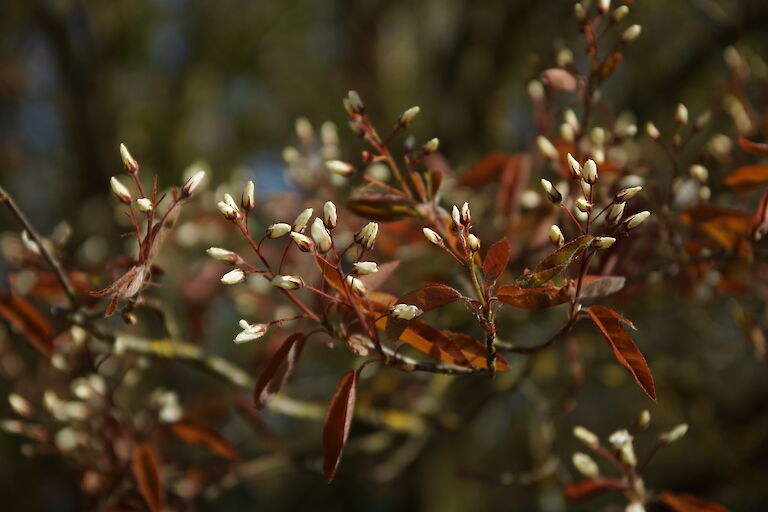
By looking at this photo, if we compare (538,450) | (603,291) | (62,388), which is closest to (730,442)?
(538,450)

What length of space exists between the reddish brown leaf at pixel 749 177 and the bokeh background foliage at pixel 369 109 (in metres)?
0.56

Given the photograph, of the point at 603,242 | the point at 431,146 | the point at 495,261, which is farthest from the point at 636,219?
the point at 431,146

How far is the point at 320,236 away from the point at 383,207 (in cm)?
21

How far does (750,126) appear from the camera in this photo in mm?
1508

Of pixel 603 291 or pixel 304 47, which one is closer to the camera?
pixel 603 291

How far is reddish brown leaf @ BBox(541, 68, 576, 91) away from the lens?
1.11m

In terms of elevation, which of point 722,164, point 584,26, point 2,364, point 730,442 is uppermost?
point 584,26

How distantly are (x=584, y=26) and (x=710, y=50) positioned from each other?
5.14ft

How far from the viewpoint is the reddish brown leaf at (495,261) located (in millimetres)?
875

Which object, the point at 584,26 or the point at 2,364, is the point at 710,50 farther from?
the point at 2,364

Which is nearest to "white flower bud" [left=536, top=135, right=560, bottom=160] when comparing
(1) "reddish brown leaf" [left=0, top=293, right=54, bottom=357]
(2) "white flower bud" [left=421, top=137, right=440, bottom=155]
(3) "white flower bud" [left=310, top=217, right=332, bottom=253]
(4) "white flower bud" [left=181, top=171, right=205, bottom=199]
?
(2) "white flower bud" [left=421, top=137, right=440, bottom=155]

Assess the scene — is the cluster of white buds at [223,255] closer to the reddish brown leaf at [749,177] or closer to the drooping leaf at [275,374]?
the drooping leaf at [275,374]

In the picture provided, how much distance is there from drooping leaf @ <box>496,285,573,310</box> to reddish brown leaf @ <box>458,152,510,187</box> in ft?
1.78

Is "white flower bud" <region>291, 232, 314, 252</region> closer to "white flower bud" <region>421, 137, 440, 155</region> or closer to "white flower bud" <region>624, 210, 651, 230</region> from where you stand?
"white flower bud" <region>421, 137, 440, 155</region>
